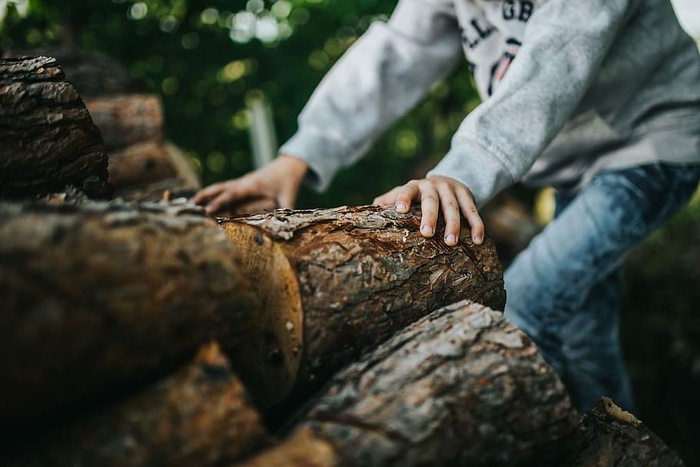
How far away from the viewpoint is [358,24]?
346 centimetres

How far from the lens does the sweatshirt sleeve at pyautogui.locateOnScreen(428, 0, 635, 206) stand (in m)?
1.36

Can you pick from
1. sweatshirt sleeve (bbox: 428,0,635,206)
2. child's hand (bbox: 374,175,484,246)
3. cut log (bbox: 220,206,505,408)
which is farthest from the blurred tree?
cut log (bbox: 220,206,505,408)

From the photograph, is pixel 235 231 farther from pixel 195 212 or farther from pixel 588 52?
pixel 588 52

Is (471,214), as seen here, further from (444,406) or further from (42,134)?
(42,134)

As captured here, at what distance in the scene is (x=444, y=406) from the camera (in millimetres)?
917

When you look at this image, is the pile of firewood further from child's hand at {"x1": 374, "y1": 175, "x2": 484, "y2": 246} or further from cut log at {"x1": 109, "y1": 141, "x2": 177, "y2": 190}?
cut log at {"x1": 109, "y1": 141, "x2": 177, "y2": 190}

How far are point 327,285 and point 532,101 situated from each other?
77 centimetres

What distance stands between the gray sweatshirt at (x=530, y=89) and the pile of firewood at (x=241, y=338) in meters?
0.38

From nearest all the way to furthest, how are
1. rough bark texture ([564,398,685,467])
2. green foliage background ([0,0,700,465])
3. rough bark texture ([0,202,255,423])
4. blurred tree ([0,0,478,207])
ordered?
rough bark texture ([0,202,255,423]) → rough bark texture ([564,398,685,467]) → green foliage background ([0,0,700,465]) → blurred tree ([0,0,478,207])

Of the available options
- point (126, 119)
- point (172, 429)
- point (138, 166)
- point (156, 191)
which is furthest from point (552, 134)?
point (126, 119)

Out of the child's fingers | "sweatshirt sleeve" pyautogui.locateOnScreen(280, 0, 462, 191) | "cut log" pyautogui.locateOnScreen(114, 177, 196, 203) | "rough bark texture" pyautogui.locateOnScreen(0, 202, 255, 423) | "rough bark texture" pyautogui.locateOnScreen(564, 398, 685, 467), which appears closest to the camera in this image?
"rough bark texture" pyautogui.locateOnScreen(0, 202, 255, 423)

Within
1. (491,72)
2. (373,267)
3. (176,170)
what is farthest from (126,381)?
(176,170)

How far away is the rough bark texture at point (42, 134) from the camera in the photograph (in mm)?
1157

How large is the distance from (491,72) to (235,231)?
3.88 ft
